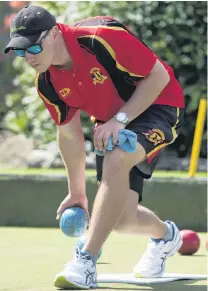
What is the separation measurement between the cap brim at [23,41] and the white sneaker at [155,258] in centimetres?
139

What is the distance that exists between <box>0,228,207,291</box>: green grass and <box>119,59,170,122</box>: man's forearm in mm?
876

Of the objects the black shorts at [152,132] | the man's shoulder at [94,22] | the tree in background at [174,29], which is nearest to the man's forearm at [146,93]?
the black shorts at [152,132]

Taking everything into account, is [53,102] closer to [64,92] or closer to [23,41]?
[64,92]

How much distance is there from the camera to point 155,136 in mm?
4746

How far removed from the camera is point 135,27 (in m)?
11.3

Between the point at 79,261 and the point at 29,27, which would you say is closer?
the point at 79,261

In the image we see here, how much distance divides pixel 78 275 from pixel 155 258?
0.86m

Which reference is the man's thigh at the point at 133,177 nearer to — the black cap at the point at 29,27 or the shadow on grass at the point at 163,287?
the shadow on grass at the point at 163,287

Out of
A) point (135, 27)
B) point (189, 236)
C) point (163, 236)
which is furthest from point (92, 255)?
point (135, 27)

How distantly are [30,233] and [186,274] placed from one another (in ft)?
9.14

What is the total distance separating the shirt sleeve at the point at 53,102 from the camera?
4.92 metres

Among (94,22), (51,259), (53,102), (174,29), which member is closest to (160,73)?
(94,22)

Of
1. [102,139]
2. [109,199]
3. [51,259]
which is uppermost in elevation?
[102,139]

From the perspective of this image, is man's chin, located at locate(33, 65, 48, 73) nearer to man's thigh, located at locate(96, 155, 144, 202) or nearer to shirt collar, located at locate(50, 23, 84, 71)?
shirt collar, located at locate(50, 23, 84, 71)
